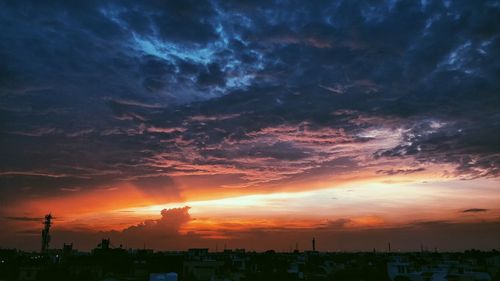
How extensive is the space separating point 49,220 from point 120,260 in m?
58.7

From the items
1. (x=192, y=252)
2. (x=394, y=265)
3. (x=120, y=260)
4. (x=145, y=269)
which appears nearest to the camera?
(x=145, y=269)

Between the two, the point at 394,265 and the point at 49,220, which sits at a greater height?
the point at 49,220

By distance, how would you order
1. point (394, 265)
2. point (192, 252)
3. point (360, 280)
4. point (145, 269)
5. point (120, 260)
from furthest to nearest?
point (192, 252), point (120, 260), point (394, 265), point (145, 269), point (360, 280)

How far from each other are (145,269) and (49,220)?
7383cm

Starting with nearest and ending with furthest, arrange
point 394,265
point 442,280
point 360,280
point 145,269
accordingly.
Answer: point 442,280 → point 360,280 → point 145,269 → point 394,265

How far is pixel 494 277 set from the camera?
218 ft

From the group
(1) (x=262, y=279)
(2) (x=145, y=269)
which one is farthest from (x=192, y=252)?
(1) (x=262, y=279)

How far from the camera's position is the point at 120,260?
81000mm

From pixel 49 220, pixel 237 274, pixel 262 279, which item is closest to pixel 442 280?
pixel 262 279

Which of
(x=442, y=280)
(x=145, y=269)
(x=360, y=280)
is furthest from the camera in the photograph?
(x=145, y=269)

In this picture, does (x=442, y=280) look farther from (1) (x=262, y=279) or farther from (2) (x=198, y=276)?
(2) (x=198, y=276)

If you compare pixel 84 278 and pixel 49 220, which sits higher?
pixel 49 220

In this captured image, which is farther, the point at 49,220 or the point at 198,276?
the point at 49,220

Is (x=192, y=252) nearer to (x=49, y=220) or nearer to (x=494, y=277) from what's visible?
(x=49, y=220)
